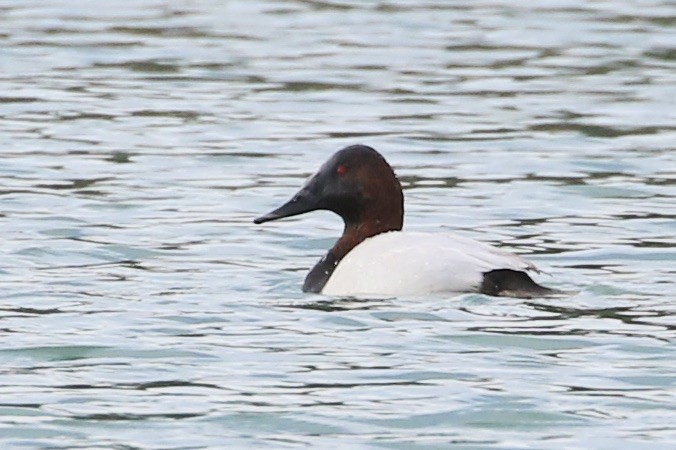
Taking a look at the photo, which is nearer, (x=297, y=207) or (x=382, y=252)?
(x=382, y=252)

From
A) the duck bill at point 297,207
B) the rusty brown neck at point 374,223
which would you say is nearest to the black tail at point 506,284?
the rusty brown neck at point 374,223

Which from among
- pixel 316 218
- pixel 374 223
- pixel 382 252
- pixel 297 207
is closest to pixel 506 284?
pixel 382 252

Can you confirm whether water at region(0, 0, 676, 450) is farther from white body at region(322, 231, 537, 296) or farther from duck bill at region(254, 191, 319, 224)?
duck bill at region(254, 191, 319, 224)

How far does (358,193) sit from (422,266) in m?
0.90

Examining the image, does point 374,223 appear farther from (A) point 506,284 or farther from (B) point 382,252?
(A) point 506,284

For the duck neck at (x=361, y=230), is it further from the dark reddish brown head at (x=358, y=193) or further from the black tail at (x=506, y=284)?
the black tail at (x=506, y=284)

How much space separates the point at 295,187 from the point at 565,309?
13.7 feet

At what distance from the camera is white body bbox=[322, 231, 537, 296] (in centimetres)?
912

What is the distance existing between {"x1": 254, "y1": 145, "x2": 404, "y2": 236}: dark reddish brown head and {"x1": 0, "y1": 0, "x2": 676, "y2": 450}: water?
40cm

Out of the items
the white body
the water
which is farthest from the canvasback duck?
the water

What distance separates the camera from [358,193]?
9953mm

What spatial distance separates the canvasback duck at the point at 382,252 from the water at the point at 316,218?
0.39 feet

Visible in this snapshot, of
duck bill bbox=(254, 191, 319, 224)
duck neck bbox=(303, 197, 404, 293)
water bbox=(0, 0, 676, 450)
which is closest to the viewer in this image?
water bbox=(0, 0, 676, 450)

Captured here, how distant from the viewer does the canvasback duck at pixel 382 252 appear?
912 cm
